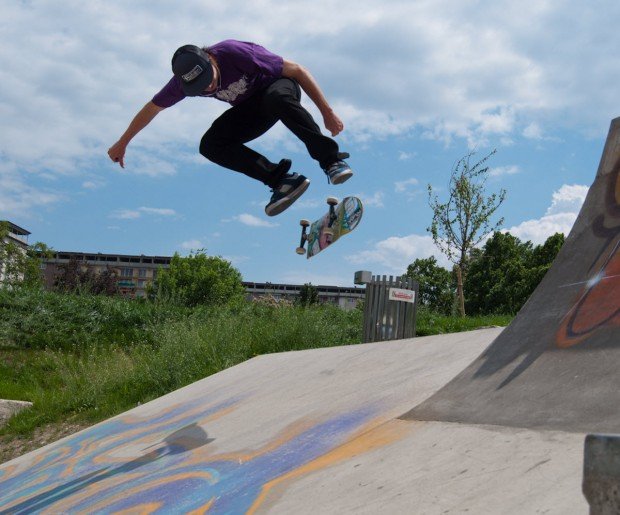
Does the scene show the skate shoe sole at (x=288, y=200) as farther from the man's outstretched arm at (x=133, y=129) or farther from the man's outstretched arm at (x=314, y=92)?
the man's outstretched arm at (x=133, y=129)

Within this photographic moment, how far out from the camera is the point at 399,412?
10.1 ft

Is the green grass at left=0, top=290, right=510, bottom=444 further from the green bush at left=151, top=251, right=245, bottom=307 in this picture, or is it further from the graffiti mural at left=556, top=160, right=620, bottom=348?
the green bush at left=151, top=251, right=245, bottom=307

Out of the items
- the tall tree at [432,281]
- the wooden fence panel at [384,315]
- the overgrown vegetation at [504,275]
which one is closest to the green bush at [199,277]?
the tall tree at [432,281]

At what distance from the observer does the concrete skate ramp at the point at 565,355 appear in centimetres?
214

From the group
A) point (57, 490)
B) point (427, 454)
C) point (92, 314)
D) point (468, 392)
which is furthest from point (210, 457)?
point (92, 314)

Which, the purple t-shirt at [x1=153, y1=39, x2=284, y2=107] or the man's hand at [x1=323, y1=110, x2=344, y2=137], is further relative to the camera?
the man's hand at [x1=323, y1=110, x2=344, y2=137]

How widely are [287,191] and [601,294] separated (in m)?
2.22

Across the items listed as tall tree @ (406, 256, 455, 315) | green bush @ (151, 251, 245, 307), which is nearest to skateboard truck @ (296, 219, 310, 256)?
tall tree @ (406, 256, 455, 315)

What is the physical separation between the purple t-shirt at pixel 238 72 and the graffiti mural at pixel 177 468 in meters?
2.12

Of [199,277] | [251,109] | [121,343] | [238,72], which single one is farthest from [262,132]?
[199,277]

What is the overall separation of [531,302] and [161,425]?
287cm

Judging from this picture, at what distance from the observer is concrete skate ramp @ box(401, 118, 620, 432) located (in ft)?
7.02

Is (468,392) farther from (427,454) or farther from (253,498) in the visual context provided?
(253,498)

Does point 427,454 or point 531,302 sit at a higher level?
point 531,302
